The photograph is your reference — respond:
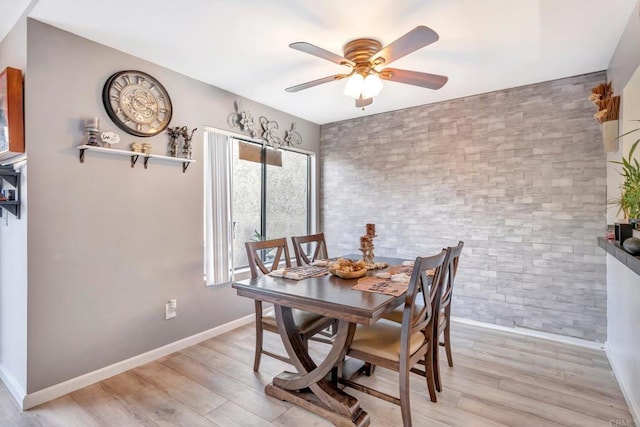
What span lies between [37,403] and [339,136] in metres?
3.90

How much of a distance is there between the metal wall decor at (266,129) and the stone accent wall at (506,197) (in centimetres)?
96

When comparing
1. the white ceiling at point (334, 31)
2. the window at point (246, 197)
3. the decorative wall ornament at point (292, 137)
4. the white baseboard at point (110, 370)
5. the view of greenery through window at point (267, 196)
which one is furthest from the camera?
the decorative wall ornament at point (292, 137)

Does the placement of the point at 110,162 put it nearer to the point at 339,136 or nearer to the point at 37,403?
the point at 37,403

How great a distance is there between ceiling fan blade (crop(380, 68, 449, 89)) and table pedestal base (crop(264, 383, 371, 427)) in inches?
83.4

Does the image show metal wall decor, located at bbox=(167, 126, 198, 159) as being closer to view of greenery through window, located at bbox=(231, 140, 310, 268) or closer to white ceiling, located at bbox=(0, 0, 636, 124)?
white ceiling, located at bbox=(0, 0, 636, 124)

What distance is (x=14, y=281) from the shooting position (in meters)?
2.12

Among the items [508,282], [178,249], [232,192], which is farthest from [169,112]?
[508,282]

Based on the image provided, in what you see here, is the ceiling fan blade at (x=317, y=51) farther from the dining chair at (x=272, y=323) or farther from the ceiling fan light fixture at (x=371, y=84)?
the dining chair at (x=272, y=323)

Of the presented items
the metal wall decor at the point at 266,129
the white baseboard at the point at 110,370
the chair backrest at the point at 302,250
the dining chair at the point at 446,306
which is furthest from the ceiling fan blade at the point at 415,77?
the white baseboard at the point at 110,370

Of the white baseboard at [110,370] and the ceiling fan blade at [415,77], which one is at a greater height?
the ceiling fan blade at [415,77]

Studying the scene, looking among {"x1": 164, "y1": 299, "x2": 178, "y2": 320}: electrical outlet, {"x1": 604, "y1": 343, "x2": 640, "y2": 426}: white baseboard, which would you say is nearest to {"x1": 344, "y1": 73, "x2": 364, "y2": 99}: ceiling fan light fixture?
{"x1": 164, "y1": 299, "x2": 178, "y2": 320}: electrical outlet

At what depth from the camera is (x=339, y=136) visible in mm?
4387

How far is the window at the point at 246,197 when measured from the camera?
10.0 ft

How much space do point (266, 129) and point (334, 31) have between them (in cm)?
172
